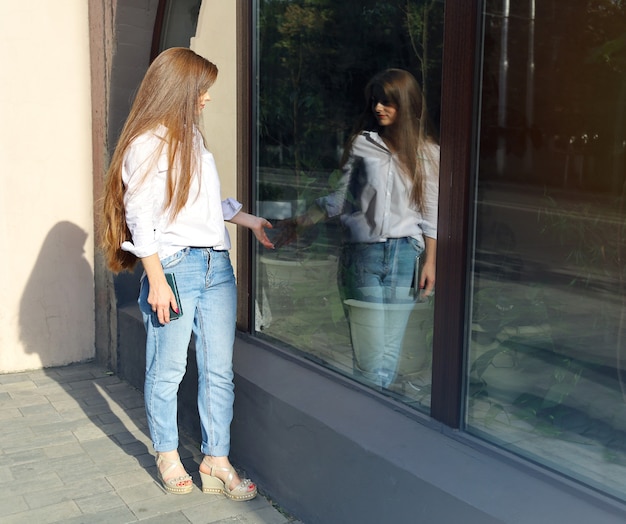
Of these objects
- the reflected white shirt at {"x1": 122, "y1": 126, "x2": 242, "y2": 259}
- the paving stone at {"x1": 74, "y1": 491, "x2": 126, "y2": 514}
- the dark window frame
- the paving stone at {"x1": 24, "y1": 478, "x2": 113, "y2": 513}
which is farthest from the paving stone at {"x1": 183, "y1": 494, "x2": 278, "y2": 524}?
the reflected white shirt at {"x1": 122, "y1": 126, "x2": 242, "y2": 259}

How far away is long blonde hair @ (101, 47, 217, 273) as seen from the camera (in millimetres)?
3123

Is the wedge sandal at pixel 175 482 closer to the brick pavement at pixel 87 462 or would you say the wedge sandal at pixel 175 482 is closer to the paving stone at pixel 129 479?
the brick pavement at pixel 87 462

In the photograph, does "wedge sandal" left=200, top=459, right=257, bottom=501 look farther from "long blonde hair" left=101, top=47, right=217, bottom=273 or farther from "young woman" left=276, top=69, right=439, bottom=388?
"long blonde hair" left=101, top=47, right=217, bottom=273

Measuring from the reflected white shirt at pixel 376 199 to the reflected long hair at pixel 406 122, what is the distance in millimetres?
36

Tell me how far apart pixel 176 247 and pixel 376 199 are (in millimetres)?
880

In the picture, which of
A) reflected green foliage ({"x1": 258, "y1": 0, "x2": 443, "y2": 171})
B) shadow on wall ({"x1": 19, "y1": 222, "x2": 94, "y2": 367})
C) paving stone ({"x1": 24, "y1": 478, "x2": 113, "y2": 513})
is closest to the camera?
reflected green foliage ({"x1": 258, "y1": 0, "x2": 443, "y2": 171})

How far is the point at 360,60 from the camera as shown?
11.2 feet

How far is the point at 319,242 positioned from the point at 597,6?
1.78 m

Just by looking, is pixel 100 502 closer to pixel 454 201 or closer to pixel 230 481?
pixel 230 481

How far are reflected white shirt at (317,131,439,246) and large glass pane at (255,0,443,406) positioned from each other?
47 mm

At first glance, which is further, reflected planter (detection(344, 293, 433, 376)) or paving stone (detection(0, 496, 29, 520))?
paving stone (detection(0, 496, 29, 520))

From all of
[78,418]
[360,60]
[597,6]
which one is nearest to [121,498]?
[78,418]

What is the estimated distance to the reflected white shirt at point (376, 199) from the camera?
3.20 m

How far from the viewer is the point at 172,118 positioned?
10.3 ft
